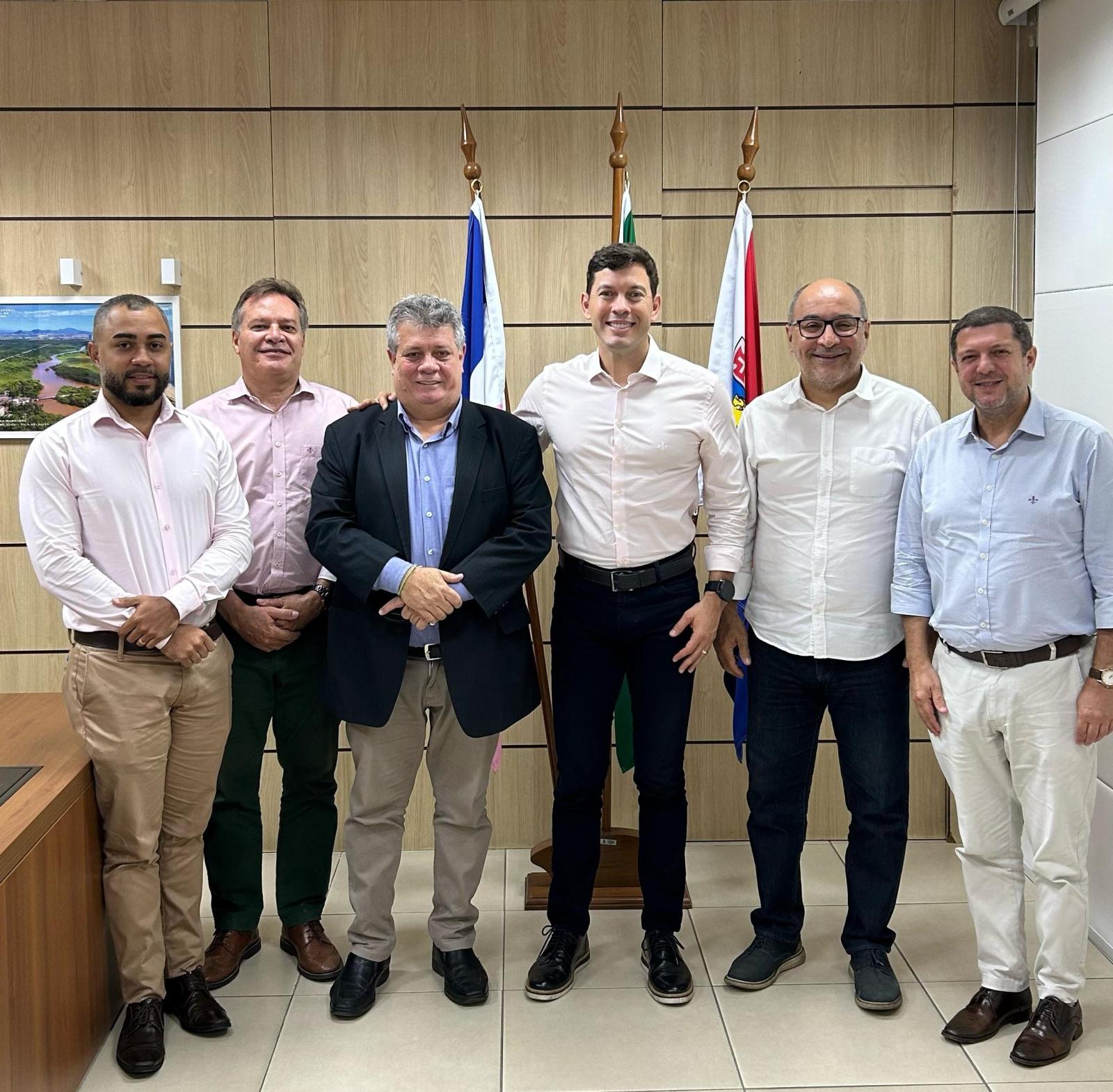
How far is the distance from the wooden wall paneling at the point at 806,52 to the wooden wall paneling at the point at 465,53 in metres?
0.15

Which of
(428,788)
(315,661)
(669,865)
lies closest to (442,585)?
(315,661)

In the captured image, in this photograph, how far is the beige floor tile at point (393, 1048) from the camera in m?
2.99

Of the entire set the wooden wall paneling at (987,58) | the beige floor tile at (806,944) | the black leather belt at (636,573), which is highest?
the wooden wall paneling at (987,58)

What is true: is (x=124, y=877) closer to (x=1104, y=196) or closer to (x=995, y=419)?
(x=995, y=419)

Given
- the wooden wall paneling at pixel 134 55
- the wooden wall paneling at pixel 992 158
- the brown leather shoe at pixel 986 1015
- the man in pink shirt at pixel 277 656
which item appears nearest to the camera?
the brown leather shoe at pixel 986 1015

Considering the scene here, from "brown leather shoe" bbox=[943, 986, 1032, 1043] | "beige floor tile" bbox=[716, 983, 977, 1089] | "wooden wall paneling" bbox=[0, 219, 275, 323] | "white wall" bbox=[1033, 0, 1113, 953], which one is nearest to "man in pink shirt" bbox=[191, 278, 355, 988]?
"wooden wall paneling" bbox=[0, 219, 275, 323]

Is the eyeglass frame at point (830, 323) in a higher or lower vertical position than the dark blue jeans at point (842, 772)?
higher

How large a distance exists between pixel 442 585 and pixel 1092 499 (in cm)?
172

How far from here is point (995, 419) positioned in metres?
3.06

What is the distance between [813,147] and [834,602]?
214cm

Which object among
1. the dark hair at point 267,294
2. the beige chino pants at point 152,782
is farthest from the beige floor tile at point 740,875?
the dark hair at point 267,294

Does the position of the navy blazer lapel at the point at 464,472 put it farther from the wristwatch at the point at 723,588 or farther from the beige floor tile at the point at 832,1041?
the beige floor tile at the point at 832,1041

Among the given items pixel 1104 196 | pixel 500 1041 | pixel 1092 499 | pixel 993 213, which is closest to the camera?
pixel 1092 499

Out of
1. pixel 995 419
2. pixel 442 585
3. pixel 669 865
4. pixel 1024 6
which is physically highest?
pixel 1024 6
